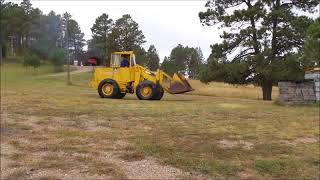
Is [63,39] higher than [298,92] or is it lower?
Answer: higher

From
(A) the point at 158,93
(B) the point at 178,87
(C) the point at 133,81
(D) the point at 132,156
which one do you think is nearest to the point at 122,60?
(C) the point at 133,81

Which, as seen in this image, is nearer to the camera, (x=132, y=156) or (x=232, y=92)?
(x=132, y=156)

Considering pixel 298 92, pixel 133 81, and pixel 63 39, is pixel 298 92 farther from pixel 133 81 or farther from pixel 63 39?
pixel 63 39

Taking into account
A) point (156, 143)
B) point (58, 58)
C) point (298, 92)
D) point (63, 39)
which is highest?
point (63, 39)

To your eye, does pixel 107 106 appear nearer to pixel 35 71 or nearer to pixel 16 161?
pixel 16 161

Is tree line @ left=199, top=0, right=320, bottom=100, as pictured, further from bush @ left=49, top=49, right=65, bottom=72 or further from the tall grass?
bush @ left=49, top=49, right=65, bottom=72

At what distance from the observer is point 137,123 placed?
14555 mm

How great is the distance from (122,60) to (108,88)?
1.53 meters

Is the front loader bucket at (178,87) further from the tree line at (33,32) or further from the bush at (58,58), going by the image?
the tree line at (33,32)

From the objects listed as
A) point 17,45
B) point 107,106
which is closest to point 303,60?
point 107,106

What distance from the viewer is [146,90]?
2359 centimetres

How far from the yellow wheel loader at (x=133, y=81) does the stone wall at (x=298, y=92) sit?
4189 mm

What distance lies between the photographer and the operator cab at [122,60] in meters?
23.8

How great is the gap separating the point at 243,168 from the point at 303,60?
69.7 ft
